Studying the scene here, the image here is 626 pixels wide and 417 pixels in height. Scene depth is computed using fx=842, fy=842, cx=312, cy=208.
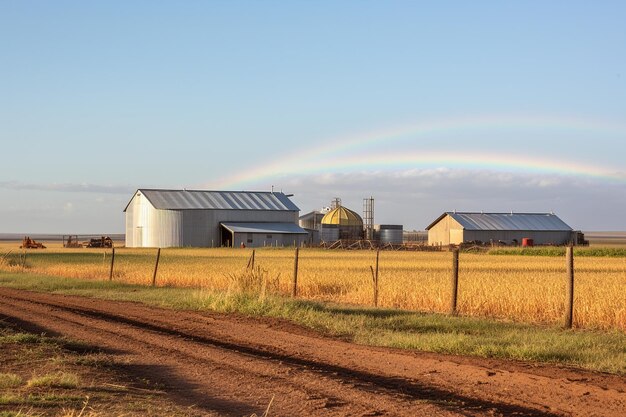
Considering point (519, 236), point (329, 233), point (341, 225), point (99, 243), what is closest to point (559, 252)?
point (519, 236)

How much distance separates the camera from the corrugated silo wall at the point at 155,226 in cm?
8819

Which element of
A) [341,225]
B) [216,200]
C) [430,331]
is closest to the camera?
[430,331]

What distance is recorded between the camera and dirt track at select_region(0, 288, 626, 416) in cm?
938

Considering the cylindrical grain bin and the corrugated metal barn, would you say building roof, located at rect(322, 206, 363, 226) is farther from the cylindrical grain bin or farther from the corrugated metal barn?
the corrugated metal barn

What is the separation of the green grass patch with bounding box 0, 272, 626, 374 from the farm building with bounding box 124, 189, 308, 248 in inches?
2469

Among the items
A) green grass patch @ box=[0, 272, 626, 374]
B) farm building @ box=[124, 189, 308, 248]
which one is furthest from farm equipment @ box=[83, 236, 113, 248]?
green grass patch @ box=[0, 272, 626, 374]

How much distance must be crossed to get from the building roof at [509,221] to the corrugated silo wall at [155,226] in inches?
1343

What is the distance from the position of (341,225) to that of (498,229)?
1949 centimetres

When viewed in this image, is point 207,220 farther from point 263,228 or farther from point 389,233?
point 389,233

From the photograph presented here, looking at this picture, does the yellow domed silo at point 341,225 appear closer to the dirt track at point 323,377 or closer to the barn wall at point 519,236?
the barn wall at point 519,236

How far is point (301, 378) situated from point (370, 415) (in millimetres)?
2412

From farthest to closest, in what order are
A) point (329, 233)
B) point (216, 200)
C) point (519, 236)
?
point (329, 233), point (519, 236), point (216, 200)

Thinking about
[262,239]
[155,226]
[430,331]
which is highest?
[155,226]

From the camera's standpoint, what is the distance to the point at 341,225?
4200 inches
